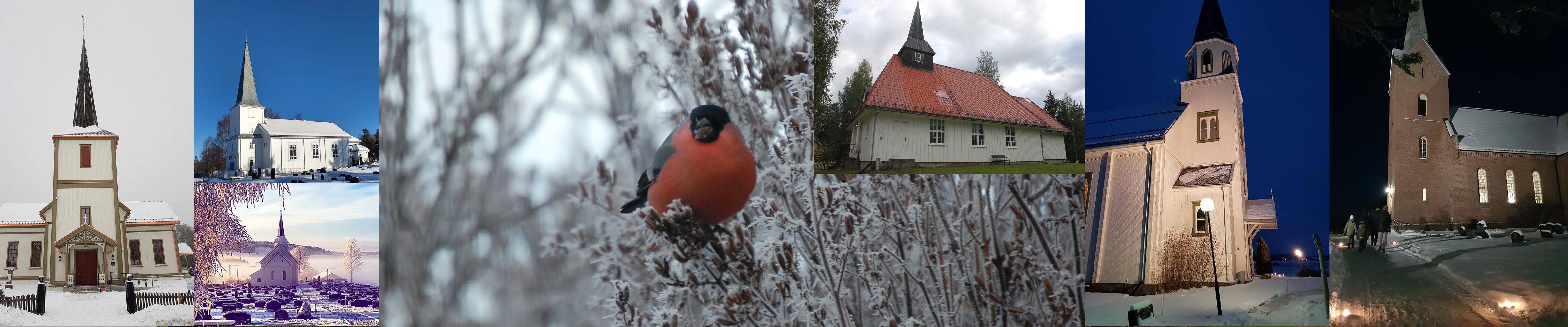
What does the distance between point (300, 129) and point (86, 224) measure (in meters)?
2.38

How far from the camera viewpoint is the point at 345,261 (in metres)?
4.91

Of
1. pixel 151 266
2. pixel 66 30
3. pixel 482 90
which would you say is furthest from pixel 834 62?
pixel 66 30

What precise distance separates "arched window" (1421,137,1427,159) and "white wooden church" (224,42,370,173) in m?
7.27

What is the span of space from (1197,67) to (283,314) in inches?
257

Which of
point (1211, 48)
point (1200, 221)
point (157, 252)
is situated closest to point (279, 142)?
point (157, 252)

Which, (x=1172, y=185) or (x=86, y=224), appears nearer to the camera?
(x=1172, y=185)

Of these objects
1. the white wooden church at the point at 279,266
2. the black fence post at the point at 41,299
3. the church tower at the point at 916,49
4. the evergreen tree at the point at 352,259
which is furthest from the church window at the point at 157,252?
the church tower at the point at 916,49

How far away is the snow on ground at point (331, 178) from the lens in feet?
16.2

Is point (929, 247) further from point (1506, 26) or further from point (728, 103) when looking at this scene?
point (1506, 26)

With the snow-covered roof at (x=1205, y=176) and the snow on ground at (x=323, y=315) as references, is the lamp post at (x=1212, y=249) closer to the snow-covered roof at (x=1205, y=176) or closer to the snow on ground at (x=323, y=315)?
the snow-covered roof at (x=1205, y=176)

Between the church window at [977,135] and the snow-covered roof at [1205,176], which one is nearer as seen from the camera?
the church window at [977,135]

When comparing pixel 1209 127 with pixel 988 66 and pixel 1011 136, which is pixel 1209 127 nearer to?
pixel 1011 136

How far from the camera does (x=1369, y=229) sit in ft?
13.5

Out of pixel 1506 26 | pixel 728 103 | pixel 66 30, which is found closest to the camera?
pixel 728 103
